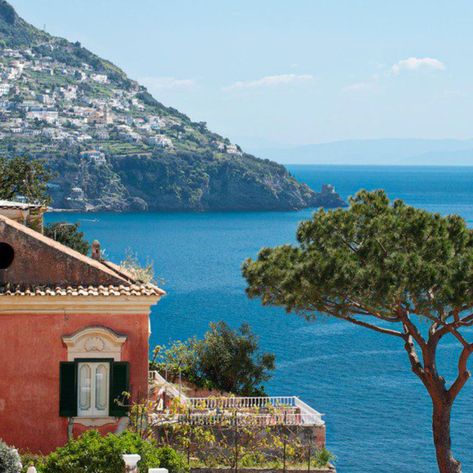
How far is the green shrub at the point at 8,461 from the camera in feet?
41.7

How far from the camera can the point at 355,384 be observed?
162 ft

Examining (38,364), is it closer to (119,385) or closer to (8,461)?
(119,385)

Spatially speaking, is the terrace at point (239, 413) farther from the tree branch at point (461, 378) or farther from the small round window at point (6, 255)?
the small round window at point (6, 255)

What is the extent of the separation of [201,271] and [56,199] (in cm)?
9401

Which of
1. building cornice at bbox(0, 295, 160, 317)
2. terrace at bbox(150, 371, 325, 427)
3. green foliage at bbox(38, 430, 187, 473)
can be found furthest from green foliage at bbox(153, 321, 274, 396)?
green foliage at bbox(38, 430, 187, 473)

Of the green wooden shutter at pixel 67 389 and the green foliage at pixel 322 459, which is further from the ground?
the green wooden shutter at pixel 67 389

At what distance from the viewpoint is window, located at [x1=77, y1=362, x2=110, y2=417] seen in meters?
16.3

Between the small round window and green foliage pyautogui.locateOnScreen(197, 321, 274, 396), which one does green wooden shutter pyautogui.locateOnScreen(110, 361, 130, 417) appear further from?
green foliage pyautogui.locateOnScreen(197, 321, 274, 396)

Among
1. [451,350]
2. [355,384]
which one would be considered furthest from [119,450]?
[451,350]

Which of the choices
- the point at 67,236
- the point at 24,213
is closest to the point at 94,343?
the point at 24,213

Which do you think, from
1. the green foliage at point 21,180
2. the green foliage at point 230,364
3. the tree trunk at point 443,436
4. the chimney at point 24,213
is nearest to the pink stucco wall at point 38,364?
the chimney at point 24,213

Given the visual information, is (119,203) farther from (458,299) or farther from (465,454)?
(458,299)

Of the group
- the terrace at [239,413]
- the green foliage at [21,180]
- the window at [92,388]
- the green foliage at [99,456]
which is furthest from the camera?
the green foliage at [21,180]

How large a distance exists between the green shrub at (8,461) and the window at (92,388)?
3454mm
